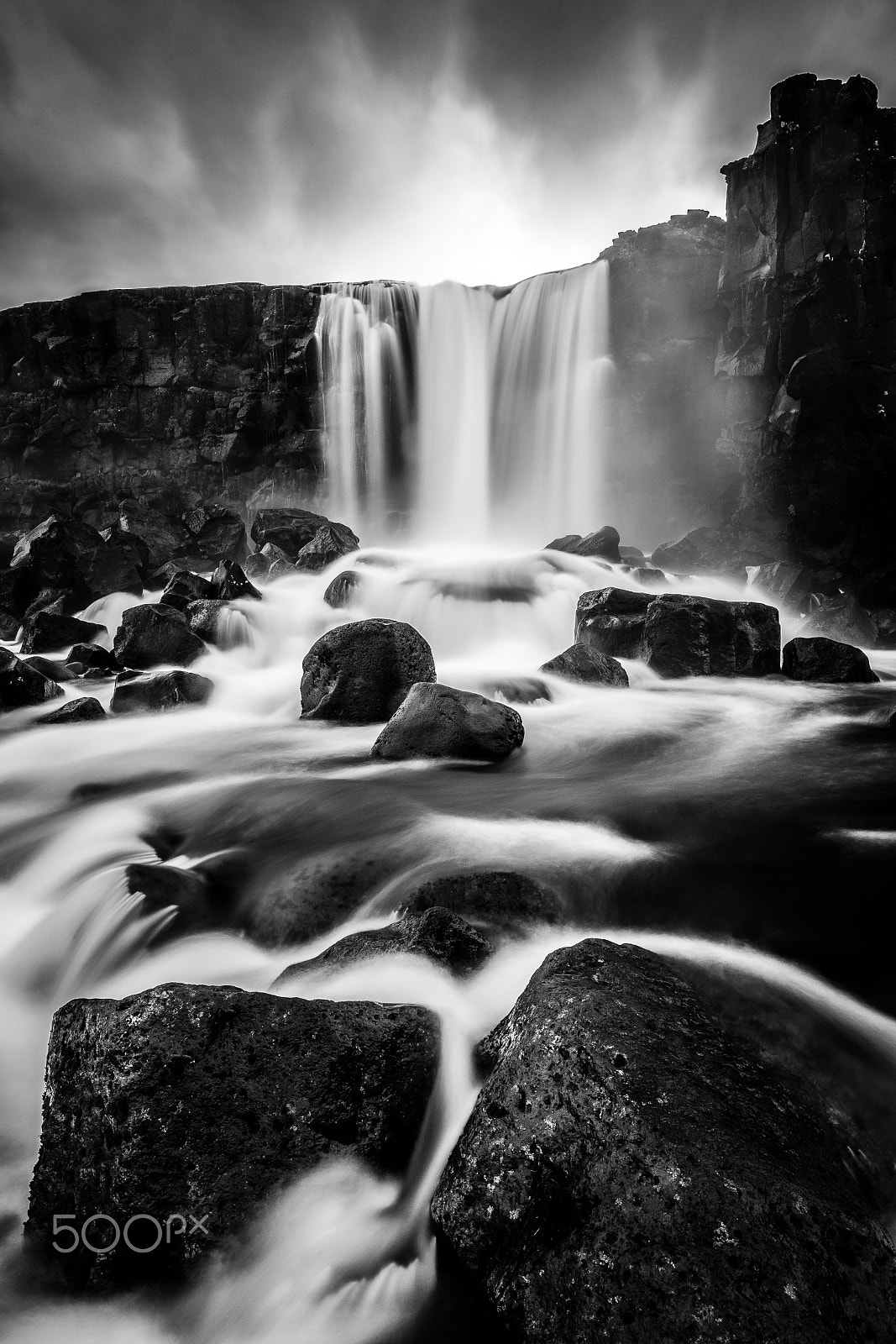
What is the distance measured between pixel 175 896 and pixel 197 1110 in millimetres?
2075

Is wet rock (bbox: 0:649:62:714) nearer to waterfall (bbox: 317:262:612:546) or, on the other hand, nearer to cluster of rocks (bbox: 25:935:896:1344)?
cluster of rocks (bbox: 25:935:896:1344)

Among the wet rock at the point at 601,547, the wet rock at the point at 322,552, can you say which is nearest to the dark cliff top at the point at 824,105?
the wet rock at the point at 601,547

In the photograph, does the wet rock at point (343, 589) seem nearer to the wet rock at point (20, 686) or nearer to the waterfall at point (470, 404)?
the wet rock at point (20, 686)

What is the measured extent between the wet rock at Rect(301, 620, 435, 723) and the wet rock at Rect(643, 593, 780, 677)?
4295mm

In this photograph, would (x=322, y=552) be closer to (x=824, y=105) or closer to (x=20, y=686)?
(x=20, y=686)

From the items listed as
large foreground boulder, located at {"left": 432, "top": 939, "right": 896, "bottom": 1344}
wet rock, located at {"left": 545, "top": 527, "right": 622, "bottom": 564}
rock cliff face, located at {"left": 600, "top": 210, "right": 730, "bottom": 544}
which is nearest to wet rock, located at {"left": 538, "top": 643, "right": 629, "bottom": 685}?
large foreground boulder, located at {"left": 432, "top": 939, "right": 896, "bottom": 1344}

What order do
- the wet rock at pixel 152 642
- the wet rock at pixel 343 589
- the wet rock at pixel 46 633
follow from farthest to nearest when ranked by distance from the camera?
the wet rock at pixel 343 589
the wet rock at pixel 46 633
the wet rock at pixel 152 642

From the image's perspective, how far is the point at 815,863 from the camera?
4.43 metres

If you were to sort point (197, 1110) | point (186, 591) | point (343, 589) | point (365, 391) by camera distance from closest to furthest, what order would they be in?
point (197, 1110), point (343, 589), point (186, 591), point (365, 391)

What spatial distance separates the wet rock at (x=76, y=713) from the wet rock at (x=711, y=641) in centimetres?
779

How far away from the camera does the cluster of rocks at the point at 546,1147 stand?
1.75m

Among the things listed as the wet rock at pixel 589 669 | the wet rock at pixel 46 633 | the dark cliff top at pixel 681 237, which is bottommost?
the wet rock at pixel 46 633

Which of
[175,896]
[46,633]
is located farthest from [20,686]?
[175,896]

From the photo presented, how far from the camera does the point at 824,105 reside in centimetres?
1784
